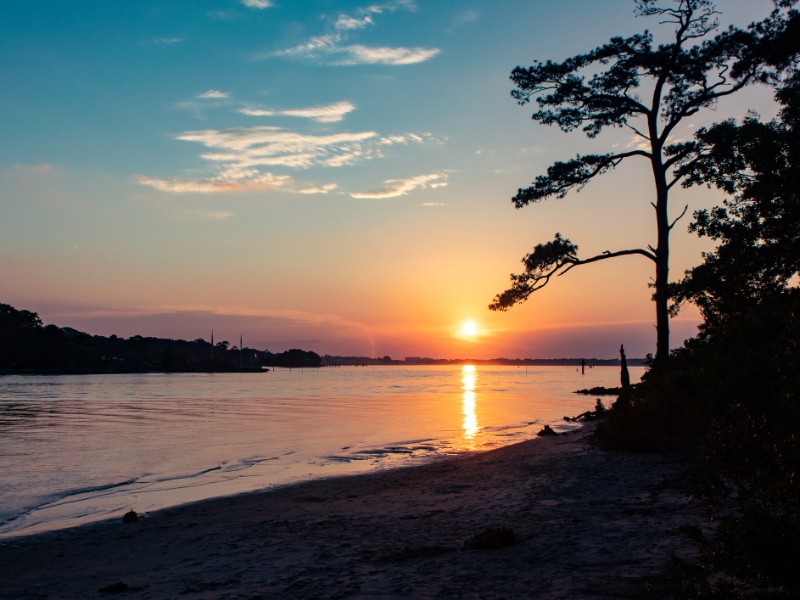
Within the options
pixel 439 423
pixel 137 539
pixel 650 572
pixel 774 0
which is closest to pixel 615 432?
pixel 650 572

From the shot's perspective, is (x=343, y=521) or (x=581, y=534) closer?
(x=581, y=534)

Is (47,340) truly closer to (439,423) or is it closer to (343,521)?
(439,423)

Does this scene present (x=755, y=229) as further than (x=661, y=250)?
No

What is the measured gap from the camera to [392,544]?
823 centimetres

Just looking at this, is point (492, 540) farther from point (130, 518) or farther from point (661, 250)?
point (661, 250)

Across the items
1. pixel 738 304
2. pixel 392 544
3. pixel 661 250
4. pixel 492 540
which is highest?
pixel 661 250

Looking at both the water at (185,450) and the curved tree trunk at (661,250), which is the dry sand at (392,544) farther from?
the curved tree trunk at (661,250)

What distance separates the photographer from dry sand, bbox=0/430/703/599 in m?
6.60

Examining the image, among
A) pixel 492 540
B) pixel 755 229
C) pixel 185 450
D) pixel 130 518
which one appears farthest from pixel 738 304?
pixel 185 450

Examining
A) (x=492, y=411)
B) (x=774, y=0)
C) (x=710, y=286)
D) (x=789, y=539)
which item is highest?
(x=774, y=0)

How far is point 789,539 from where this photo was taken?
4281 mm

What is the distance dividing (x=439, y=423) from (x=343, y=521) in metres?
23.2

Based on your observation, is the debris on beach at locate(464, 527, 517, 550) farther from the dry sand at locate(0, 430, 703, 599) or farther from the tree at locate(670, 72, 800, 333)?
the tree at locate(670, 72, 800, 333)

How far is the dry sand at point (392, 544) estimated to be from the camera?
21.7 feet
